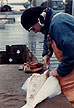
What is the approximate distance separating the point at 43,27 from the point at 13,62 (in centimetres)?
564

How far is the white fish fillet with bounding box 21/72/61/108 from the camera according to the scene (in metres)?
2.70

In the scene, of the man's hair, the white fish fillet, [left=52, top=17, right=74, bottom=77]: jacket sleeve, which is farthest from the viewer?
the man's hair

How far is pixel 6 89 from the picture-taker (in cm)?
365

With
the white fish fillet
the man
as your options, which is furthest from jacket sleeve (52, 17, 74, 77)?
the white fish fillet

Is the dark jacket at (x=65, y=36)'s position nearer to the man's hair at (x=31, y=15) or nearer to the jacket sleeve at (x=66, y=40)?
the jacket sleeve at (x=66, y=40)

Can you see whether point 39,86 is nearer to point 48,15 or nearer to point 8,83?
point 48,15

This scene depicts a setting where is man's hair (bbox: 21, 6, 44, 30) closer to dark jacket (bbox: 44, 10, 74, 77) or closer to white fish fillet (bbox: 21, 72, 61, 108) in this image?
dark jacket (bbox: 44, 10, 74, 77)

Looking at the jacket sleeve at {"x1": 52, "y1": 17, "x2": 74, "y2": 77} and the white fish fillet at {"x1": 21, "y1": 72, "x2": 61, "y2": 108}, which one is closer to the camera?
the jacket sleeve at {"x1": 52, "y1": 17, "x2": 74, "y2": 77}

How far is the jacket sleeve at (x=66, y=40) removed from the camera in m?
2.46

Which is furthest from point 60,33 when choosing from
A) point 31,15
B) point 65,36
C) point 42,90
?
point 42,90

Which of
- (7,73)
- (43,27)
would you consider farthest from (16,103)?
(7,73)

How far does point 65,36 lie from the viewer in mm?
2467

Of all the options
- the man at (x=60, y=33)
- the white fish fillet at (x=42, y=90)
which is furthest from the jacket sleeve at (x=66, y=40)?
the white fish fillet at (x=42, y=90)

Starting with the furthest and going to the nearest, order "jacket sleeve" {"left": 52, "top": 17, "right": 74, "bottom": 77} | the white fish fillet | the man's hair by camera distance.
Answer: the man's hair → the white fish fillet → "jacket sleeve" {"left": 52, "top": 17, "right": 74, "bottom": 77}
